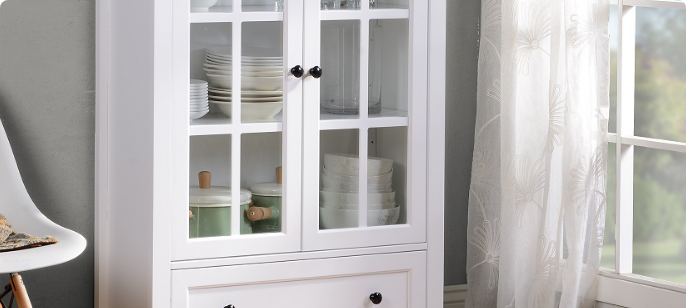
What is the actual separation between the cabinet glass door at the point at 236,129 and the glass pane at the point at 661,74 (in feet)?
3.54

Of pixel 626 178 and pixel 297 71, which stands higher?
pixel 297 71

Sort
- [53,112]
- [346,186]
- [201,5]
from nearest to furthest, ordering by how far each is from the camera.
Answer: [201,5] < [346,186] < [53,112]

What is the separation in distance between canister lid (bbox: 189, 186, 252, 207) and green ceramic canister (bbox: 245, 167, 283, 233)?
0.02 m

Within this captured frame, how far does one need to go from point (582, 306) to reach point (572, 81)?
68 cm

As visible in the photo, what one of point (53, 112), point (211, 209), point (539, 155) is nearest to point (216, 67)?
point (211, 209)

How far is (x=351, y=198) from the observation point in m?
2.39

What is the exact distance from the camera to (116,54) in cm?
243

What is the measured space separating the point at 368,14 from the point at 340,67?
157 millimetres

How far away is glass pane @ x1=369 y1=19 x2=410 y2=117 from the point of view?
235 cm

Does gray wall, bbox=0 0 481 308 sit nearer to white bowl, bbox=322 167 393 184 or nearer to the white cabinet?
the white cabinet

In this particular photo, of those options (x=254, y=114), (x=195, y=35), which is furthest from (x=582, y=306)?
(x=195, y=35)

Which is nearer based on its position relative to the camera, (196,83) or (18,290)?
(18,290)

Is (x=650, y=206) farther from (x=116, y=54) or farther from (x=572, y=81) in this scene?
(x=116, y=54)

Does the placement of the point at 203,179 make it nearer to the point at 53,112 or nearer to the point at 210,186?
the point at 210,186
